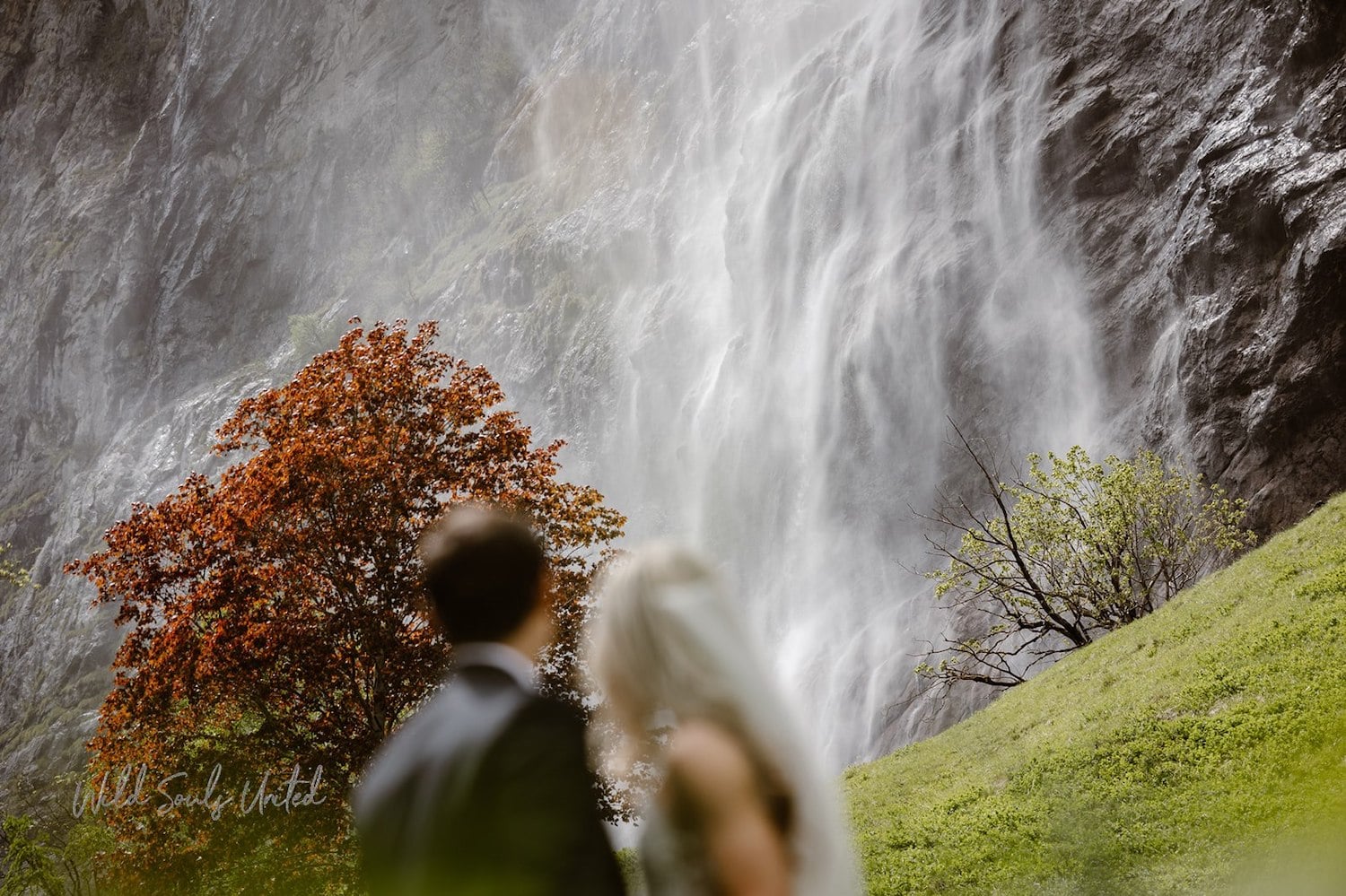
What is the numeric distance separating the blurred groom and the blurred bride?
201 mm

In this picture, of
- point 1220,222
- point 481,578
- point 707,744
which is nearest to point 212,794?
point 481,578

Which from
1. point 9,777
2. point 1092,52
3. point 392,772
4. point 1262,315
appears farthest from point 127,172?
point 392,772

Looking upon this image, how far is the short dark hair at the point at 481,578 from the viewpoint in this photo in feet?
8.43

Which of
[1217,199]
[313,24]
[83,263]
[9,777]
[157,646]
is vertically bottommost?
[157,646]

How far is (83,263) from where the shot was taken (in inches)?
3494

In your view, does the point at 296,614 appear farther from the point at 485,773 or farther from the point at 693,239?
the point at 693,239

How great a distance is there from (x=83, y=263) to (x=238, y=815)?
93.0 meters

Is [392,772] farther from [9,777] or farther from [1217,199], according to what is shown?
[9,777]

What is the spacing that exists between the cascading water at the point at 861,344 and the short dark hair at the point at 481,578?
19.2 meters

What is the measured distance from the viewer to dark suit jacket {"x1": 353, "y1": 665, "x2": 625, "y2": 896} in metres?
2.17

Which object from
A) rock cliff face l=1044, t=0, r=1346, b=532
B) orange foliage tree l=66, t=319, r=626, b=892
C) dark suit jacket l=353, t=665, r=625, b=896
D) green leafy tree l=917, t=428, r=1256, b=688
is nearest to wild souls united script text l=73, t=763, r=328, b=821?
orange foliage tree l=66, t=319, r=626, b=892

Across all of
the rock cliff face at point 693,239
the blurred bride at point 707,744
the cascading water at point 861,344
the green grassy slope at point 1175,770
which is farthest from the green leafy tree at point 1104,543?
the blurred bride at point 707,744

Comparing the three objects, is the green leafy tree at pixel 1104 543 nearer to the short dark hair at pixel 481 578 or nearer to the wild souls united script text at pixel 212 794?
the wild souls united script text at pixel 212 794

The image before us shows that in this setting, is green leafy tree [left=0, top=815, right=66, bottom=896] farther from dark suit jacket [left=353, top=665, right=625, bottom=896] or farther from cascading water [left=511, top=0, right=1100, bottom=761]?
dark suit jacket [left=353, top=665, right=625, bottom=896]
